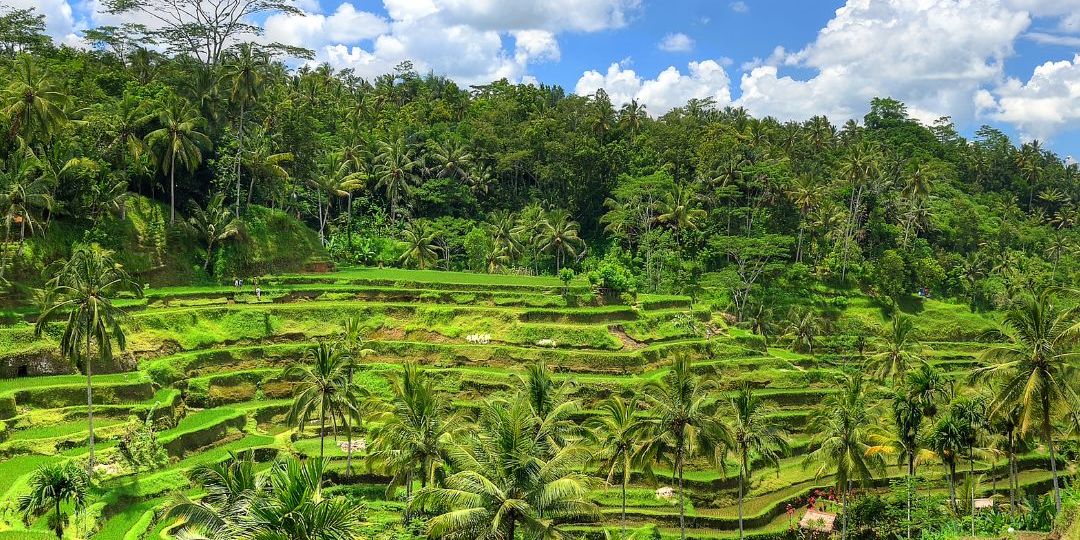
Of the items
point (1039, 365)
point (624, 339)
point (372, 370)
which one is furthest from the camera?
point (624, 339)

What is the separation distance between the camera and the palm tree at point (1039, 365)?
24406mm

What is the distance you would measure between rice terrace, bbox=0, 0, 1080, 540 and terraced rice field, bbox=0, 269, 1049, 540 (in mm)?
211

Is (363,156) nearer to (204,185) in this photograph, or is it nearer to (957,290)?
(204,185)

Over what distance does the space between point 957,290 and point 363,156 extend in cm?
6557

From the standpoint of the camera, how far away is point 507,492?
18.3m

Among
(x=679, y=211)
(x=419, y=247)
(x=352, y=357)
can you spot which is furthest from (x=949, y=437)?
(x=419, y=247)

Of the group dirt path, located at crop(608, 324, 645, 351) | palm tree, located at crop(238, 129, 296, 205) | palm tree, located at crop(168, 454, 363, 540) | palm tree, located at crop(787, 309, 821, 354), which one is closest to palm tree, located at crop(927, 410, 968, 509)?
dirt path, located at crop(608, 324, 645, 351)

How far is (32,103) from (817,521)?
4620 cm

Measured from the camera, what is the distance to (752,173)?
78.6m

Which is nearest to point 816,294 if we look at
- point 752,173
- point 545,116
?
point 752,173

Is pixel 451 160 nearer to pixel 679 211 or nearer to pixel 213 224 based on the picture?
pixel 679 211

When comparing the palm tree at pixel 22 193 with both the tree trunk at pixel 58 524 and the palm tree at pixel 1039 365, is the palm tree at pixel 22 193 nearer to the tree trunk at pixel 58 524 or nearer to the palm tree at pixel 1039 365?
the tree trunk at pixel 58 524

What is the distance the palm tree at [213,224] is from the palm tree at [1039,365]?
47.1 metres

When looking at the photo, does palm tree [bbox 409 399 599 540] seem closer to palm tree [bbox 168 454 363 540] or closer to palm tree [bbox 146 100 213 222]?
palm tree [bbox 168 454 363 540]
